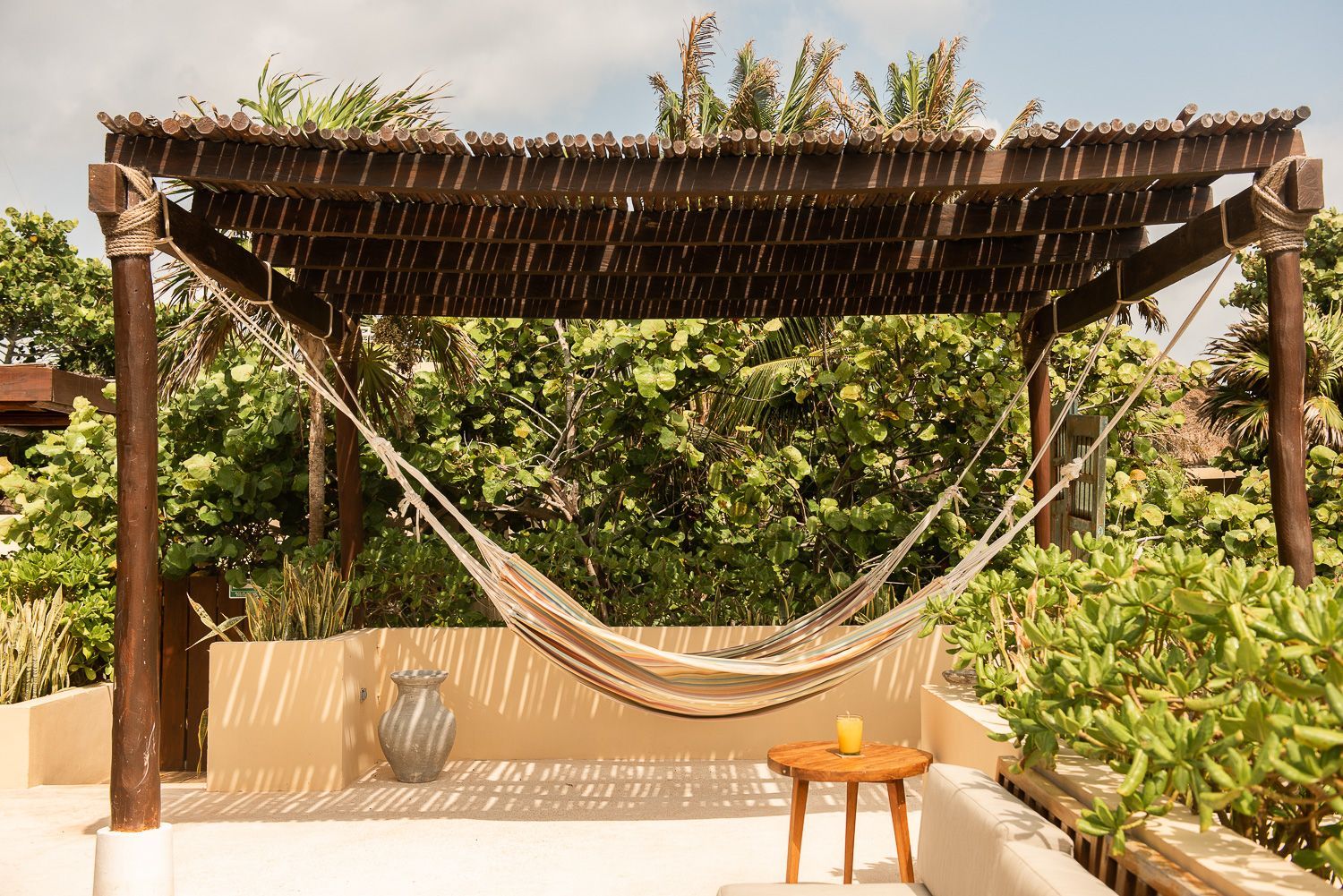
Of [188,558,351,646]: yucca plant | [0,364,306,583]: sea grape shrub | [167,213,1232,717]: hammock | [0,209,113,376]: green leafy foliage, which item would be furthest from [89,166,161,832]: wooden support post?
[0,209,113,376]: green leafy foliage

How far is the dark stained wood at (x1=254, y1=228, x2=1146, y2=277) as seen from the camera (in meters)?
3.59

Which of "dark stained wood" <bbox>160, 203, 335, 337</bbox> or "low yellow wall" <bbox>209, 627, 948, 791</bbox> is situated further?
"low yellow wall" <bbox>209, 627, 948, 791</bbox>

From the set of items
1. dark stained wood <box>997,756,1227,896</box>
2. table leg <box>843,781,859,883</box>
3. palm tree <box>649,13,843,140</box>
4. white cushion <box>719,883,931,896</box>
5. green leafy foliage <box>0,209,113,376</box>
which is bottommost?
table leg <box>843,781,859,883</box>

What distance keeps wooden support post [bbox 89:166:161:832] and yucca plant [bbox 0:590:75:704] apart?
6.41 ft

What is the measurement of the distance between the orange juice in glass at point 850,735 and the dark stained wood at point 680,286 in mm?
1991

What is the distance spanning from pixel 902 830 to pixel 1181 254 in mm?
1775

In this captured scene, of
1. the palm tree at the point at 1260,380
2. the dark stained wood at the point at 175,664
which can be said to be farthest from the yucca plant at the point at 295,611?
the palm tree at the point at 1260,380

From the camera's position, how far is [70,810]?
3.41 m

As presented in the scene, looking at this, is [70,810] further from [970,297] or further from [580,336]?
[970,297]

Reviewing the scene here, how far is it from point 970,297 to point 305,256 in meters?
2.47

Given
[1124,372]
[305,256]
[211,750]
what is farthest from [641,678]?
[1124,372]

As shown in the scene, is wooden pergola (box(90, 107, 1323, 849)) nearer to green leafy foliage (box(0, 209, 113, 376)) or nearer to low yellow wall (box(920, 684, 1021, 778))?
low yellow wall (box(920, 684, 1021, 778))

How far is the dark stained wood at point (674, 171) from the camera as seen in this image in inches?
104

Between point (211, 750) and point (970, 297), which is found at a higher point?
point (970, 297)
